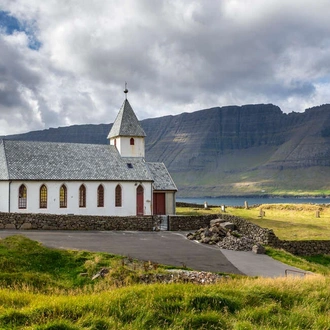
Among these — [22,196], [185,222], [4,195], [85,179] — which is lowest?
[185,222]

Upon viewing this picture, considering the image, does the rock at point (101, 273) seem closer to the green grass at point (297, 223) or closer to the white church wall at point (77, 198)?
the green grass at point (297, 223)

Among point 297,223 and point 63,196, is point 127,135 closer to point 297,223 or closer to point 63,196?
point 63,196

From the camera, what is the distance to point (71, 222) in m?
36.9

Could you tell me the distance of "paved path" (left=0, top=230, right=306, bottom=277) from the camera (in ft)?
77.2

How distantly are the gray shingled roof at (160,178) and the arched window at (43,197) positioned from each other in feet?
42.7

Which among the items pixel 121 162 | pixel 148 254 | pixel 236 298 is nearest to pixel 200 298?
pixel 236 298

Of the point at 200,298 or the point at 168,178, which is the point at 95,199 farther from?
the point at 200,298

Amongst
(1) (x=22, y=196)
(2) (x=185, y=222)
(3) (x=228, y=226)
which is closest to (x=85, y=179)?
(1) (x=22, y=196)

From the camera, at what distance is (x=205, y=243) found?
3250cm

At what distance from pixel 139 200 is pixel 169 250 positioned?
850 inches

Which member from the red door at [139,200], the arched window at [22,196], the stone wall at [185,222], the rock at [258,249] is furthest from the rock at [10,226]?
the rock at [258,249]

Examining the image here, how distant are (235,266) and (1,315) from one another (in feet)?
50.6

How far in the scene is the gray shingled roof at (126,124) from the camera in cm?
5400

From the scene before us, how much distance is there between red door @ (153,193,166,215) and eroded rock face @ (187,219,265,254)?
15026 millimetres
